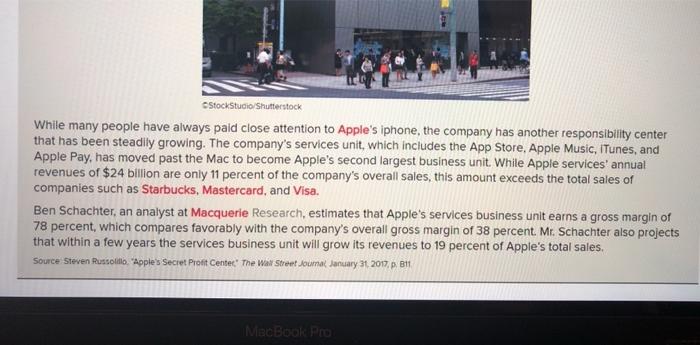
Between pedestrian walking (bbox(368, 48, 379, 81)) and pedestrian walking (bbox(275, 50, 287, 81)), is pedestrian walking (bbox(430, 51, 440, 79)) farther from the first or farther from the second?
pedestrian walking (bbox(275, 50, 287, 81))

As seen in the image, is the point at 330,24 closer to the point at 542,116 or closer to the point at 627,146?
the point at 542,116

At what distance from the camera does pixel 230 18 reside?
117 cm

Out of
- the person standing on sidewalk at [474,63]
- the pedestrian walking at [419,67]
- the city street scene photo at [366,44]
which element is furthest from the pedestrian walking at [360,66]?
the person standing on sidewalk at [474,63]

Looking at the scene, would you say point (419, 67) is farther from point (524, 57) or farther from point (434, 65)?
point (524, 57)

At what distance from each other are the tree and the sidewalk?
0.28 ft

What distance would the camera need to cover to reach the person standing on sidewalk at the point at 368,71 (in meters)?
1.17

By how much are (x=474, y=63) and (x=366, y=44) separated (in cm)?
23

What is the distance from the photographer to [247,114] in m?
1.15

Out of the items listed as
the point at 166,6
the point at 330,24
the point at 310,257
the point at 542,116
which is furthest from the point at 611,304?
the point at 166,6

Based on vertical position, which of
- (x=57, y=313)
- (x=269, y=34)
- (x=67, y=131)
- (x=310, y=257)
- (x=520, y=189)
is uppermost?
(x=269, y=34)

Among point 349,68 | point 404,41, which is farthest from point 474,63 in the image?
point 349,68

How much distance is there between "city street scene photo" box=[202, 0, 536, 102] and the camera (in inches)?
45.9

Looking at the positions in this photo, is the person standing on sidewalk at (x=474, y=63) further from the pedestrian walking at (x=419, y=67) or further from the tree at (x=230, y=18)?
the tree at (x=230, y=18)

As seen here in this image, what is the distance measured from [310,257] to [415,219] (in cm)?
22
